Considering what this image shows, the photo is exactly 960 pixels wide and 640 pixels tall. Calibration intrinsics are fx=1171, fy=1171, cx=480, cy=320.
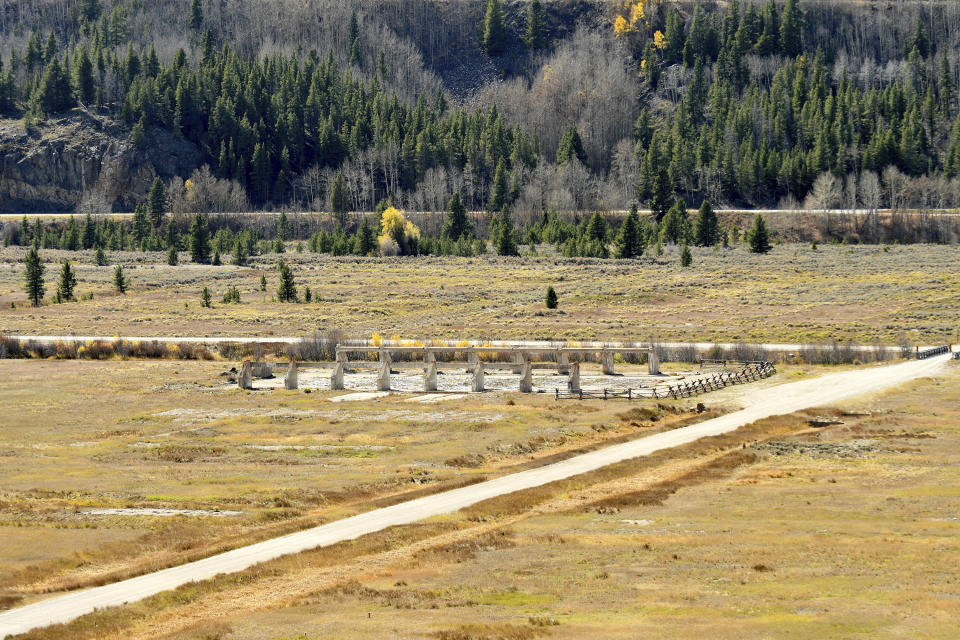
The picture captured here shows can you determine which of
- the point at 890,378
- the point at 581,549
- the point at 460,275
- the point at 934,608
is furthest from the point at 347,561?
the point at 460,275

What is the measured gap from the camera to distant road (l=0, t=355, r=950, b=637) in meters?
27.9

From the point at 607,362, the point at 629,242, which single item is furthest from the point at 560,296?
the point at 607,362

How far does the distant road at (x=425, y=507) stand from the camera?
91.5ft

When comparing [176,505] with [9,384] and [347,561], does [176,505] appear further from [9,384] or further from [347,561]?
[9,384]

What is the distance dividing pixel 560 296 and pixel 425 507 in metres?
87.2

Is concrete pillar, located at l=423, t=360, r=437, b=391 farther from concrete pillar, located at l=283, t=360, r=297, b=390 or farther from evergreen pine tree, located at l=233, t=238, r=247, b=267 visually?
evergreen pine tree, located at l=233, t=238, r=247, b=267

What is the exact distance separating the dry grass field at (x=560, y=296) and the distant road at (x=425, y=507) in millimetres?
25458

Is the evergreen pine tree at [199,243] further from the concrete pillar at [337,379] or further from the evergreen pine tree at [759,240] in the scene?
the concrete pillar at [337,379]

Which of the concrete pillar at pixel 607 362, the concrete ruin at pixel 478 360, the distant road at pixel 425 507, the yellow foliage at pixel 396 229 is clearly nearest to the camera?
the distant road at pixel 425 507

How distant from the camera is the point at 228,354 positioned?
8969 cm

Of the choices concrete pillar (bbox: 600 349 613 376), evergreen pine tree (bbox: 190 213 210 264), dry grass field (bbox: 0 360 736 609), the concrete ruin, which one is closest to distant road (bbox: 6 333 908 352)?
the concrete ruin


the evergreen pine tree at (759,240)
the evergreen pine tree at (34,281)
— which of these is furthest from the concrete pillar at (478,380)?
the evergreen pine tree at (759,240)

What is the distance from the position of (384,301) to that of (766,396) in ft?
216

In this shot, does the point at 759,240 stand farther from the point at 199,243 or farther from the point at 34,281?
the point at 34,281
